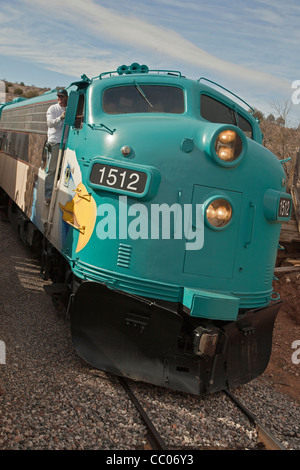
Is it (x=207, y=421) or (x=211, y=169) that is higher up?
(x=211, y=169)

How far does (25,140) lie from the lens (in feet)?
32.1

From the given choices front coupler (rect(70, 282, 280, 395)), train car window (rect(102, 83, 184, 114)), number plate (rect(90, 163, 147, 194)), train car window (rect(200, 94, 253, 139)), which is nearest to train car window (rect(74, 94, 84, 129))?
train car window (rect(102, 83, 184, 114))

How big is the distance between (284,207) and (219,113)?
1546 millimetres

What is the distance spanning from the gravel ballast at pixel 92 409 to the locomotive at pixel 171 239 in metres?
0.24

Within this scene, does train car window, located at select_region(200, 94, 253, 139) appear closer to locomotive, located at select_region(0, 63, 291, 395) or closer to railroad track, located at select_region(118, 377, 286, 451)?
locomotive, located at select_region(0, 63, 291, 395)

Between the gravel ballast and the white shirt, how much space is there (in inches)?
110

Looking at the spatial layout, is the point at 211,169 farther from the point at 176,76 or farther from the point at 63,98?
the point at 63,98

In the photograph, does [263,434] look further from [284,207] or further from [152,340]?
[284,207]

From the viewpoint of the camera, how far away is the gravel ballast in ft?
12.8

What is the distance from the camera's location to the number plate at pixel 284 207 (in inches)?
191

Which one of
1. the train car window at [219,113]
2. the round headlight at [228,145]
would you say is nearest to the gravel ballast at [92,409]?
the round headlight at [228,145]

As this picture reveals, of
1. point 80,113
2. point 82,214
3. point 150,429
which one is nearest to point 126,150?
point 82,214

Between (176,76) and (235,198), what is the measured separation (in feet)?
6.70
